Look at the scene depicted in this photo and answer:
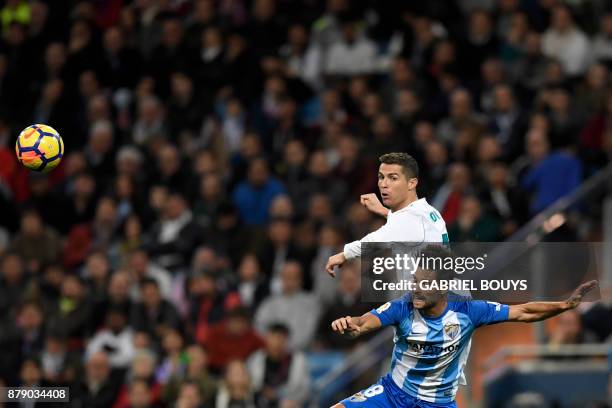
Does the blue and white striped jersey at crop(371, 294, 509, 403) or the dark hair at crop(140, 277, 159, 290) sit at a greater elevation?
the dark hair at crop(140, 277, 159, 290)

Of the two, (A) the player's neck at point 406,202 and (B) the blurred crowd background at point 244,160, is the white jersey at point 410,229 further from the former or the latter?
(B) the blurred crowd background at point 244,160

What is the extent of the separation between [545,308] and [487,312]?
0.40 metres

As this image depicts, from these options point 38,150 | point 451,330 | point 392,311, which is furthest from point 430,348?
point 38,150

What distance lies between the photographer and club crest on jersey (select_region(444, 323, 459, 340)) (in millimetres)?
9531

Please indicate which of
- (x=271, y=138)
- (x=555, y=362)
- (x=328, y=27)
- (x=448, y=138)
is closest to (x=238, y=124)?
(x=271, y=138)

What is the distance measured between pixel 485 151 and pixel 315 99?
3479mm

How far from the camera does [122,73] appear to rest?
19359mm

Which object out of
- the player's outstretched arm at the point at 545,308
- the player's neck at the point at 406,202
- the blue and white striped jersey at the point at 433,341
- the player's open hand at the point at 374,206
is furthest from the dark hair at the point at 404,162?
the player's outstretched arm at the point at 545,308

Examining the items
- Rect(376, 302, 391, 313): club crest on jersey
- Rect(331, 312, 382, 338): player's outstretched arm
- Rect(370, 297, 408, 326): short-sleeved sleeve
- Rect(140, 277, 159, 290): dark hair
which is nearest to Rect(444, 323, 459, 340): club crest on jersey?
Rect(370, 297, 408, 326): short-sleeved sleeve

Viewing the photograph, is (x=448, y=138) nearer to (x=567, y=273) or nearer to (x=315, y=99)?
(x=315, y=99)

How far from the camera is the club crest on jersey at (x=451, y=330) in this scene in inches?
375

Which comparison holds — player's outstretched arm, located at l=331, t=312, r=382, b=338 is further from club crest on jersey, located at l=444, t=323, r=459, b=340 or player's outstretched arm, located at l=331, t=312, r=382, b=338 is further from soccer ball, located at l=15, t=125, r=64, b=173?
soccer ball, located at l=15, t=125, r=64, b=173

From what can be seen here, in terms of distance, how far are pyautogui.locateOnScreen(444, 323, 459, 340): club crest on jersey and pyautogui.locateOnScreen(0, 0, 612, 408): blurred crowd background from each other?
3821 millimetres

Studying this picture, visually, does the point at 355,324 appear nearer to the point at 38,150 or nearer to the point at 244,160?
the point at 38,150
